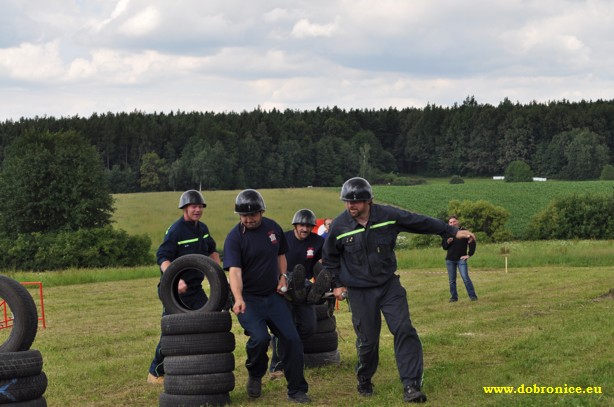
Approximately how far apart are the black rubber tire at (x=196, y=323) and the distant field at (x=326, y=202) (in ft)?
197

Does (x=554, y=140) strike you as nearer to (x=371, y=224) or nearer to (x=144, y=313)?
(x=144, y=313)

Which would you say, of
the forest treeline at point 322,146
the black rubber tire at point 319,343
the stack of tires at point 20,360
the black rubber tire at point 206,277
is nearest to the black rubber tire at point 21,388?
the stack of tires at point 20,360

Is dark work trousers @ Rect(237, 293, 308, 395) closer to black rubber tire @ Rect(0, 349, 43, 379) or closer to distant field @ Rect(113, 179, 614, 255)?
black rubber tire @ Rect(0, 349, 43, 379)

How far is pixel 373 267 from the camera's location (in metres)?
9.39

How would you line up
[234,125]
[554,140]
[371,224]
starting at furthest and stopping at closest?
[234,125], [554,140], [371,224]

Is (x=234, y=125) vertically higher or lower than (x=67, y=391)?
higher

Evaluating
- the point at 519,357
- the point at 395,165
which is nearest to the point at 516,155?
the point at 395,165

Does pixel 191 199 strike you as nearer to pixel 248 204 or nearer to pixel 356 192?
pixel 248 204

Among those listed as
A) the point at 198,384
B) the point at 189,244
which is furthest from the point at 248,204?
the point at 198,384

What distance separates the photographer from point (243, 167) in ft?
435

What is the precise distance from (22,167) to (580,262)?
45488 mm

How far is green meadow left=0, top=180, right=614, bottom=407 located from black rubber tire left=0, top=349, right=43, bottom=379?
1.50 meters

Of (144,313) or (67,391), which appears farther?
(144,313)

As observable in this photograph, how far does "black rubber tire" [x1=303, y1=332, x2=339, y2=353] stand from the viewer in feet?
38.1
